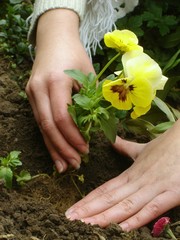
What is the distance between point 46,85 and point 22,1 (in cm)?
94

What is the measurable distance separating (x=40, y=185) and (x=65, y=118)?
0.71ft

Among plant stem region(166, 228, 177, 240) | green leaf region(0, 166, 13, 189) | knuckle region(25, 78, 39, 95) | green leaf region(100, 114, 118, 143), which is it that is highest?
knuckle region(25, 78, 39, 95)

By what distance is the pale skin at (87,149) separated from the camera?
1566mm

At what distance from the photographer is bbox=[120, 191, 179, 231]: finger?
5.04ft

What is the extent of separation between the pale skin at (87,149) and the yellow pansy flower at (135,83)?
0.60 ft

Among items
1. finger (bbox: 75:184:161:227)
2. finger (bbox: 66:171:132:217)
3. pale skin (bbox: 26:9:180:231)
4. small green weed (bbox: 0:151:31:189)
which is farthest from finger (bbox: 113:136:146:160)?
small green weed (bbox: 0:151:31:189)

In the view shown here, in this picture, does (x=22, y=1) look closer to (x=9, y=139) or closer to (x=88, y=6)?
(x=88, y=6)

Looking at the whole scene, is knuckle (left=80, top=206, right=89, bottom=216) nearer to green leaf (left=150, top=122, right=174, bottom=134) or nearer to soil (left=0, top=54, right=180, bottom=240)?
soil (left=0, top=54, right=180, bottom=240)

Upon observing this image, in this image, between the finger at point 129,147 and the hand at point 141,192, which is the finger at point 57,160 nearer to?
the hand at point 141,192

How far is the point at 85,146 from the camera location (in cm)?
168

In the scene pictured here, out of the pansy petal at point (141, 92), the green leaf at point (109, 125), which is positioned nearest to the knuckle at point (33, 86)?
the green leaf at point (109, 125)

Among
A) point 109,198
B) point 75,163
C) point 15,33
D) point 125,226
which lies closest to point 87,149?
point 75,163

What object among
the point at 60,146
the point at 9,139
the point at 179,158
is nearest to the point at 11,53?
the point at 9,139

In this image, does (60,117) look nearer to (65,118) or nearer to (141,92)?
(65,118)
